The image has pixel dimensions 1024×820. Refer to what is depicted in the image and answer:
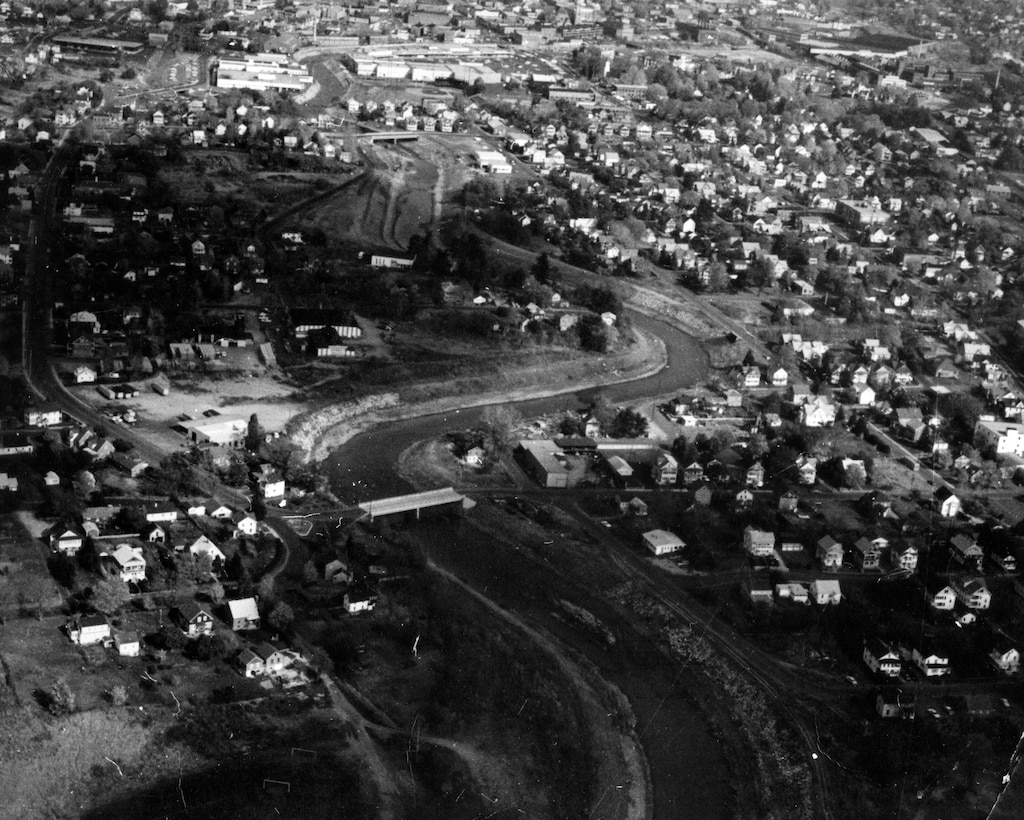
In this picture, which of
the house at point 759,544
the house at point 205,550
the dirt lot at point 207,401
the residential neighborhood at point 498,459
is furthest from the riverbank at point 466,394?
the house at point 759,544

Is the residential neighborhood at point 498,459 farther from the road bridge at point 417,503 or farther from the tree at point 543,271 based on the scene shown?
the tree at point 543,271

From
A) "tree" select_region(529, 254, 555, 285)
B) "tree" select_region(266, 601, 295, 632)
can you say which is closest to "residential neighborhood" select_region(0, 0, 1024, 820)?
"tree" select_region(266, 601, 295, 632)

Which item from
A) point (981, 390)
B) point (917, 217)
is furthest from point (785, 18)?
point (981, 390)

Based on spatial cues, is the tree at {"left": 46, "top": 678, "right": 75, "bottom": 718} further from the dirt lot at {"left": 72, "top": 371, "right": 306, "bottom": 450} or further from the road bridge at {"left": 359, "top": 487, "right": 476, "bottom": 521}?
the dirt lot at {"left": 72, "top": 371, "right": 306, "bottom": 450}

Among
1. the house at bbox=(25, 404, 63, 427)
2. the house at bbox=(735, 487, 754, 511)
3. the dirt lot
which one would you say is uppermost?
the house at bbox=(735, 487, 754, 511)

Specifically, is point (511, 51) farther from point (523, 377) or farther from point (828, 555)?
point (828, 555)

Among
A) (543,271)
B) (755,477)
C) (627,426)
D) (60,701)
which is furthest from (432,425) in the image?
(60,701)
